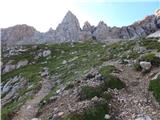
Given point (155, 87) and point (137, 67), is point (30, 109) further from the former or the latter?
point (155, 87)

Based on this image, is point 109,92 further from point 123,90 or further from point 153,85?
point 153,85

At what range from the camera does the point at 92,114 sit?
2362 cm

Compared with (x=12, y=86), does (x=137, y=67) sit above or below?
above

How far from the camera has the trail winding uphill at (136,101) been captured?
Answer: 23.8 m

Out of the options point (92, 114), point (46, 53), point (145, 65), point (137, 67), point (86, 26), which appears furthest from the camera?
point (86, 26)

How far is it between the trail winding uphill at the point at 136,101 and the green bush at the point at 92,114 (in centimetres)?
100

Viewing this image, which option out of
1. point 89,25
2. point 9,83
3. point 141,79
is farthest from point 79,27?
point 141,79

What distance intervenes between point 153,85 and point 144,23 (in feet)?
477

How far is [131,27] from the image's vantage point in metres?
171

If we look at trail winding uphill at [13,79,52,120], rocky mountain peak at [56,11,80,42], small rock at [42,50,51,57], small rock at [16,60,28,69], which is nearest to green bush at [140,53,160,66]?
trail winding uphill at [13,79,52,120]

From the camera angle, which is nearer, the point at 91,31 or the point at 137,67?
the point at 137,67

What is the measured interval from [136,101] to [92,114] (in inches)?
172

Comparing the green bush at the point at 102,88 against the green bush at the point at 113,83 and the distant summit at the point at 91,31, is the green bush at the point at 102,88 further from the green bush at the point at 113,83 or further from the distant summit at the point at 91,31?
the distant summit at the point at 91,31

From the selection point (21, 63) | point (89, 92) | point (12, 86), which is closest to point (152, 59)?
point (89, 92)
